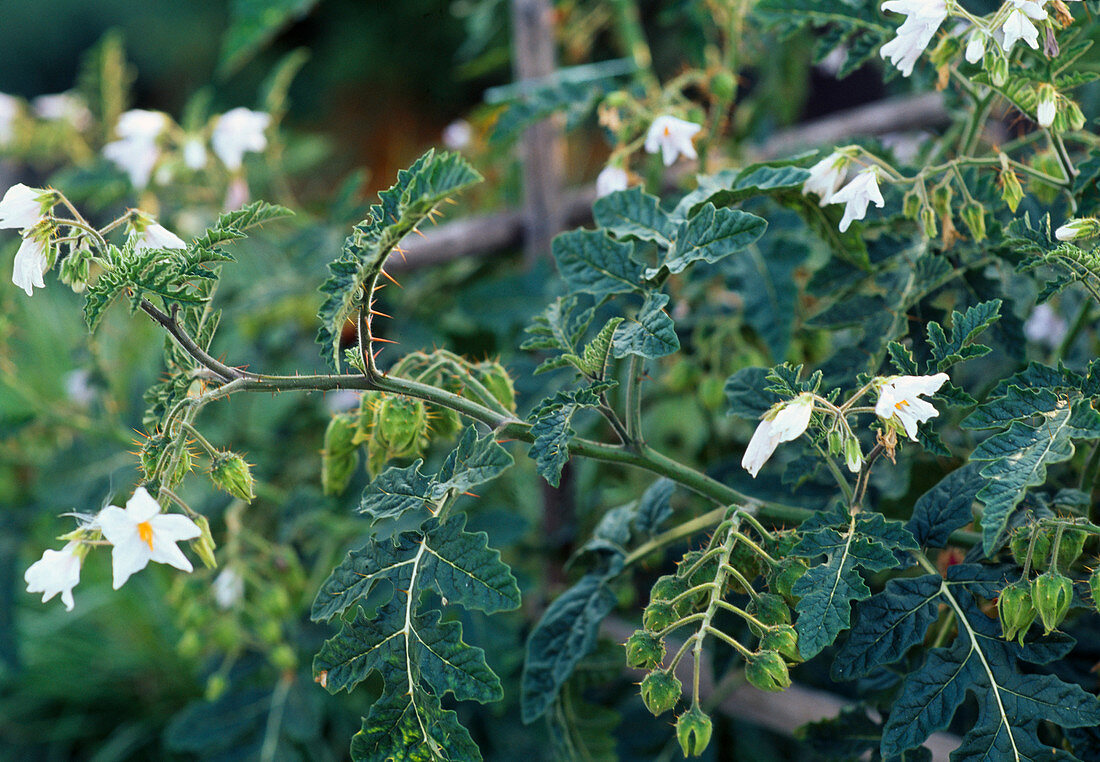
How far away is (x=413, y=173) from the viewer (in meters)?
0.43

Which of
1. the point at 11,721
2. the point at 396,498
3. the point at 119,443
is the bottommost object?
the point at 11,721

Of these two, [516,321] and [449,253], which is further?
[449,253]

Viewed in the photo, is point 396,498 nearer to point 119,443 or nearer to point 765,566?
point 765,566

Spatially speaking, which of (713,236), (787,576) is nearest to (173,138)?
(713,236)

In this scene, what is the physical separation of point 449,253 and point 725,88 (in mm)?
439

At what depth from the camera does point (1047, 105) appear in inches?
19.9

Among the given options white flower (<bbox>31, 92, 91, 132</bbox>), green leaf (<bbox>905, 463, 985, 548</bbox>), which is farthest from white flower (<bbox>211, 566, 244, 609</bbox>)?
white flower (<bbox>31, 92, 91, 132</bbox>)

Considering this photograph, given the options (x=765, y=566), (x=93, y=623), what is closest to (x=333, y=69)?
(x=93, y=623)

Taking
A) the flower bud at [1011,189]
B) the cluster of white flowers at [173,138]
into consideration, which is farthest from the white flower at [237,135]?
the flower bud at [1011,189]

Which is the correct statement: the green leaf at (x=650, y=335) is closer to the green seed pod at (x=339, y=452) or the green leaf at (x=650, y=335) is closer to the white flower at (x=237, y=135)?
the green seed pod at (x=339, y=452)

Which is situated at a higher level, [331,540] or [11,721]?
[331,540]

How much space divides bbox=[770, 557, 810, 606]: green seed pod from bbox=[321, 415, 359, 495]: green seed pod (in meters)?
0.28

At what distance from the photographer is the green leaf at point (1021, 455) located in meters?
0.41

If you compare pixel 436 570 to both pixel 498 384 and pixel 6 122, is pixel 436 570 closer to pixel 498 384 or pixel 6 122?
pixel 498 384
